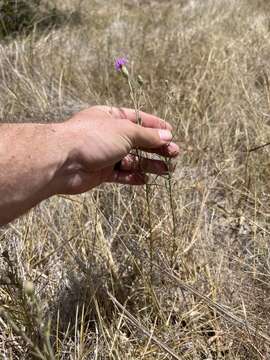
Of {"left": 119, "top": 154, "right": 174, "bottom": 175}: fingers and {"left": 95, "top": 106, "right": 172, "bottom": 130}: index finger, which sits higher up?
{"left": 95, "top": 106, "right": 172, "bottom": 130}: index finger

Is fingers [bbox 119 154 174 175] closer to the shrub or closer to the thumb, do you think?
the thumb

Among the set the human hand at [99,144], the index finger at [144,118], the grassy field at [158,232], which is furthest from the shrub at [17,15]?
the human hand at [99,144]

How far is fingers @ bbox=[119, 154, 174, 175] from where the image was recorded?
1299mm

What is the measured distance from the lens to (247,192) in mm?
1618

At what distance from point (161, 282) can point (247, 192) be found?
511 mm

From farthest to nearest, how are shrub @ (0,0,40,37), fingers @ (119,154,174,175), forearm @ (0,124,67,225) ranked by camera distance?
1. shrub @ (0,0,40,37)
2. fingers @ (119,154,174,175)
3. forearm @ (0,124,67,225)

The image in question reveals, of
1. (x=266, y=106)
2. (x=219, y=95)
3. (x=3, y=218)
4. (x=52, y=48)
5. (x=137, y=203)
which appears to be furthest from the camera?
(x=52, y=48)

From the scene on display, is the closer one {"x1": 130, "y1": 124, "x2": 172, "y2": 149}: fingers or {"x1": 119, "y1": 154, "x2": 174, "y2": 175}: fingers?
{"x1": 130, "y1": 124, "x2": 172, "y2": 149}: fingers

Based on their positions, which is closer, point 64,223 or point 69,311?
point 69,311

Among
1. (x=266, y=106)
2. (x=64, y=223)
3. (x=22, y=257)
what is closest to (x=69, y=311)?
(x=22, y=257)

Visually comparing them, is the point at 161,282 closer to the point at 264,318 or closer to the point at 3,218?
the point at 264,318

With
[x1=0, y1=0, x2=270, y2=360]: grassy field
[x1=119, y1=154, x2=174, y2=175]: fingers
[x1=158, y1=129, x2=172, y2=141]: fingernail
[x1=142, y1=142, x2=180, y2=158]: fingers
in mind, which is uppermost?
[x1=158, y1=129, x2=172, y2=141]: fingernail

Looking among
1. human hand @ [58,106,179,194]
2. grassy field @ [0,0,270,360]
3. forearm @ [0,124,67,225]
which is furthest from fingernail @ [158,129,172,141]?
forearm @ [0,124,67,225]

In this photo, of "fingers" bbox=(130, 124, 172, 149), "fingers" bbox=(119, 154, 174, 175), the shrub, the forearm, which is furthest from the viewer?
the shrub
